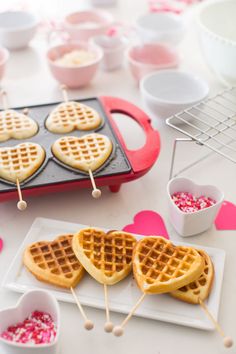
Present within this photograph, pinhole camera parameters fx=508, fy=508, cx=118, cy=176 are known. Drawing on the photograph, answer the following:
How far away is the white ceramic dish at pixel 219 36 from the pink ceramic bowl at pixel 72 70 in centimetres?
33

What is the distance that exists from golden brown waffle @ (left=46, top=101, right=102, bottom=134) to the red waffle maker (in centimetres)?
1

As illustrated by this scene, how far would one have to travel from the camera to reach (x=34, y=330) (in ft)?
2.72

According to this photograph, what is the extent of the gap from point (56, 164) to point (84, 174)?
0.07 m

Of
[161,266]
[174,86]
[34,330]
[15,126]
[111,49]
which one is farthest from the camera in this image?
[111,49]

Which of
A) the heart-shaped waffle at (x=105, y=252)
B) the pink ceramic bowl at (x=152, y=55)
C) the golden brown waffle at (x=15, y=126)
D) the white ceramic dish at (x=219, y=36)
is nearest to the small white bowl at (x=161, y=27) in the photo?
the pink ceramic bowl at (x=152, y=55)

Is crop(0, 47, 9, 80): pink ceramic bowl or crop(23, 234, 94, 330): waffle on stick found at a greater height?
crop(0, 47, 9, 80): pink ceramic bowl

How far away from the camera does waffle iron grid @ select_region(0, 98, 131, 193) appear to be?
3.56 feet

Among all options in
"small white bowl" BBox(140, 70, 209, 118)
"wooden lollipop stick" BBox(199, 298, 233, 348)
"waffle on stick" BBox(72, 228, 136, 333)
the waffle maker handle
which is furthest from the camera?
"small white bowl" BBox(140, 70, 209, 118)

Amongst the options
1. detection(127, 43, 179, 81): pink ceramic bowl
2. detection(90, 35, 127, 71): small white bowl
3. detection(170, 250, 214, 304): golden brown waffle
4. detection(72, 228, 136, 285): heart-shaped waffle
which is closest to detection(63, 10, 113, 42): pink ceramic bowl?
detection(90, 35, 127, 71): small white bowl

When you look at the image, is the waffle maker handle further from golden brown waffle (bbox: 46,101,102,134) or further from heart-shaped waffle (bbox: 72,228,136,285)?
heart-shaped waffle (bbox: 72,228,136,285)

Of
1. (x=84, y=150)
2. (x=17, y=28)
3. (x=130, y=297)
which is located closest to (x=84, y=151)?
(x=84, y=150)

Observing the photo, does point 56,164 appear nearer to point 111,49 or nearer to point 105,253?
point 105,253

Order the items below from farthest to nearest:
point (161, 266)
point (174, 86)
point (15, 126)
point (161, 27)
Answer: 1. point (161, 27)
2. point (174, 86)
3. point (15, 126)
4. point (161, 266)

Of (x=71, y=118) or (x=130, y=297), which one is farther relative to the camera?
(x=71, y=118)
